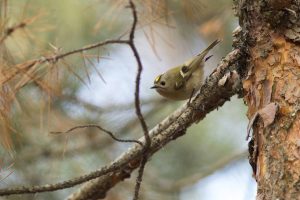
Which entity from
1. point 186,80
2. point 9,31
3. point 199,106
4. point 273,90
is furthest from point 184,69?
point 273,90

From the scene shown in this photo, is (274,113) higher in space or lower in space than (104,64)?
lower

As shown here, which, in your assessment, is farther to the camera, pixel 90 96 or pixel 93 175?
pixel 90 96

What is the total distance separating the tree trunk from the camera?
Result: 184 cm

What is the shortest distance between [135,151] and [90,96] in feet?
4.85

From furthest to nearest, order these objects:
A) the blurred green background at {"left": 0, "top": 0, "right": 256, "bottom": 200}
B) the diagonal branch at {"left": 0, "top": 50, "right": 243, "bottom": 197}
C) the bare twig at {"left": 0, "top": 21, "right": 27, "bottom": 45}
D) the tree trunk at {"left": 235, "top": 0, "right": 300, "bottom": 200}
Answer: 1. the blurred green background at {"left": 0, "top": 0, "right": 256, "bottom": 200}
2. the bare twig at {"left": 0, "top": 21, "right": 27, "bottom": 45}
3. the diagonal branch at {"left": 0, "top": 50, "right": 243, "bottom": 197}
4. the tree trunk at {"left": 235, "top": 0, "right": 300, "bottom": 200}

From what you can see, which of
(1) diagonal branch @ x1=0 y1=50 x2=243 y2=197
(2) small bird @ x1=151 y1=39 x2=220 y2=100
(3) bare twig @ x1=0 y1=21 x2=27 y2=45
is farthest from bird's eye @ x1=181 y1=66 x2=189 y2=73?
(3) bare twig @ x1=0 y1=21 x2=27 y2=45

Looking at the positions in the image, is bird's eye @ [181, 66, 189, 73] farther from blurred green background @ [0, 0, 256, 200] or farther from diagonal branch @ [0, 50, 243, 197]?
diagonal branch @ [0, 50, 243, 197]

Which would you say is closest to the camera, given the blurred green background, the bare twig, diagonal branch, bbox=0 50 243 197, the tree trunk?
the tree trunk

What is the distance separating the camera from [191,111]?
226 cm

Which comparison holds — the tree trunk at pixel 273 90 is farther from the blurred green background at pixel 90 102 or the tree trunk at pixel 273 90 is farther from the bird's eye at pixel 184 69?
the bird's eye at pixel 184 69

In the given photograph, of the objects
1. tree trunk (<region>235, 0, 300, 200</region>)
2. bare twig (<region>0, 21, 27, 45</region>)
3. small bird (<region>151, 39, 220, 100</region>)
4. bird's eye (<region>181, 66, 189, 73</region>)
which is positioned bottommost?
tree trunk (<region>235, 0, 300, 200</region>)

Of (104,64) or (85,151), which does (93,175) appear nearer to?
(85,151)

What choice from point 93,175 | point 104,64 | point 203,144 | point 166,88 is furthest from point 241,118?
point 93,175

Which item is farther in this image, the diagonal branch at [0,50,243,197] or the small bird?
the small bird
